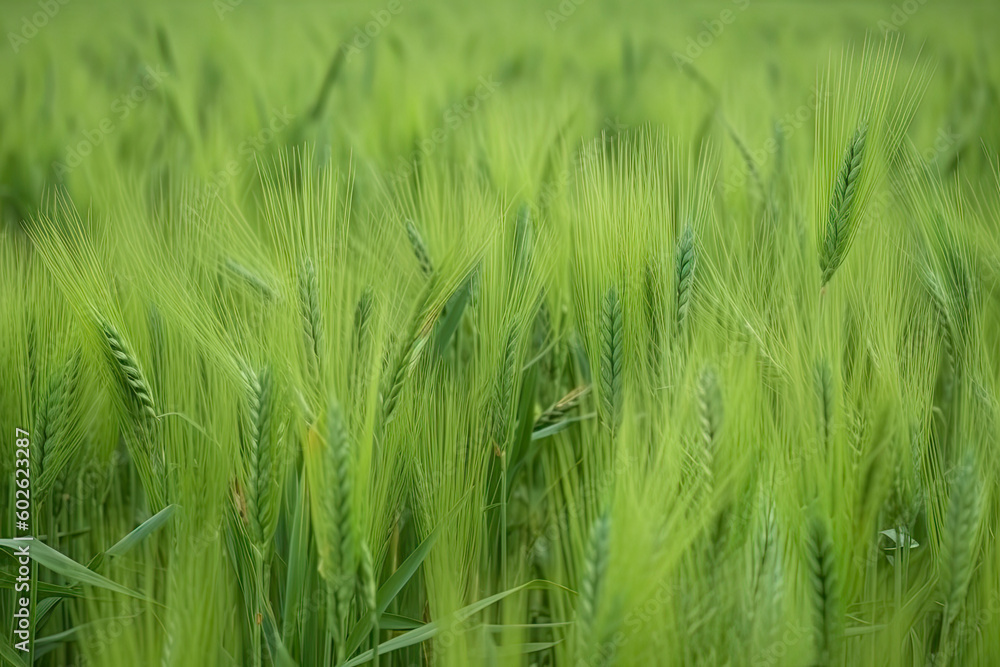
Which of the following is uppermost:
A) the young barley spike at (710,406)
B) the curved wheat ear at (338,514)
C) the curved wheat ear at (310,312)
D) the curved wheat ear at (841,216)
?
the curved wheat ear at (841,216)

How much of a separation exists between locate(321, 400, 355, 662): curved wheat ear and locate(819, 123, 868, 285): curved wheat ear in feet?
1.46

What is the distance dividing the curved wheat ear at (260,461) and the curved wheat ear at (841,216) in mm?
484

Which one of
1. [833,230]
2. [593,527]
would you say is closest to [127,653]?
[593,527]

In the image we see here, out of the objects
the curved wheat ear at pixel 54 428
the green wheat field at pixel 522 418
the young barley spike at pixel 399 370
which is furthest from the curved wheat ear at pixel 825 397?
the curved wheat ear at pixel 54 428

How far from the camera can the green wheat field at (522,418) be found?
0.51m

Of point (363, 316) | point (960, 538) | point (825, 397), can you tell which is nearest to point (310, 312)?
point (363, 316)

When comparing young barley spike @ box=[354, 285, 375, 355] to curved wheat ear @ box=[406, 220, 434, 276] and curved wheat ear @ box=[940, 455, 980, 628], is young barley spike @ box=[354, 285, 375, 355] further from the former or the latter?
curved wheat ear @ box=[940, 455, 980, 628]

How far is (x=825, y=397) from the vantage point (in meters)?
0.57

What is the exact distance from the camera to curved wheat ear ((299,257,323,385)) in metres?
0.54

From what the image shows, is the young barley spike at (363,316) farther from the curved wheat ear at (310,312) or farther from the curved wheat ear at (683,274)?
the curved wheat ear at (683,274)

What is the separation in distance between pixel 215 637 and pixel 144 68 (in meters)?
1.22

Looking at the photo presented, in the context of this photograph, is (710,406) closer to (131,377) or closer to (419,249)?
(419,249)

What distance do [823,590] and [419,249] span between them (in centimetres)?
46

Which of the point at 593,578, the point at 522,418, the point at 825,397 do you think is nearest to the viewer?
the point at 593,578
